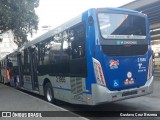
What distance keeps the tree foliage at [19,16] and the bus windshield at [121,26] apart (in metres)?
9.65

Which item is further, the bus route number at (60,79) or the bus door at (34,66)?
the bus door at (34,66)

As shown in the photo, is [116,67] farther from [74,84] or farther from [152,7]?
[152,7]

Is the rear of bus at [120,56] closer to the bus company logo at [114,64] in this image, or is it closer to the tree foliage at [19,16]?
the bus company logo at [114,64]

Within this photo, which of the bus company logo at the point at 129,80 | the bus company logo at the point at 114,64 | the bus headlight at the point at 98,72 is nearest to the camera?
the bus headlight at the point at 98,72

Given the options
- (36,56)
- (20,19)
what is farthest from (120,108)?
(20,19)

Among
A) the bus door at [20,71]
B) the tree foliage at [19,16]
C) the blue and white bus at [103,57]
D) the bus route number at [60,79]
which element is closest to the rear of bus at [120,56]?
the blue and white bus at [103,57]

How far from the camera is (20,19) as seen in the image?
58.0ft

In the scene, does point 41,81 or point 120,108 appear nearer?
point 120,108

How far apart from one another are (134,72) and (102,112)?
1777mm

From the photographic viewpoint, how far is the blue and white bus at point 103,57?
8.00 metres

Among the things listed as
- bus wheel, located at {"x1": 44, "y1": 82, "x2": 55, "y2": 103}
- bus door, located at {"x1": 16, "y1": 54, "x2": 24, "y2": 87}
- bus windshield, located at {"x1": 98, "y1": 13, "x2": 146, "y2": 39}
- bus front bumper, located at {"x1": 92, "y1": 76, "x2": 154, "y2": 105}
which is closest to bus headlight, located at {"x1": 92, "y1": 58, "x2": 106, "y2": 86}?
bus front bumper, located at {"x1": 92, "y1": 76, "x2": 154, "y2": 105}

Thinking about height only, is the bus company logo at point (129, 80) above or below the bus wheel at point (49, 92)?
above

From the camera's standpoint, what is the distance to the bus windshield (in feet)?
27.1

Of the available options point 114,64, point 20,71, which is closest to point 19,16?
point 20,71
